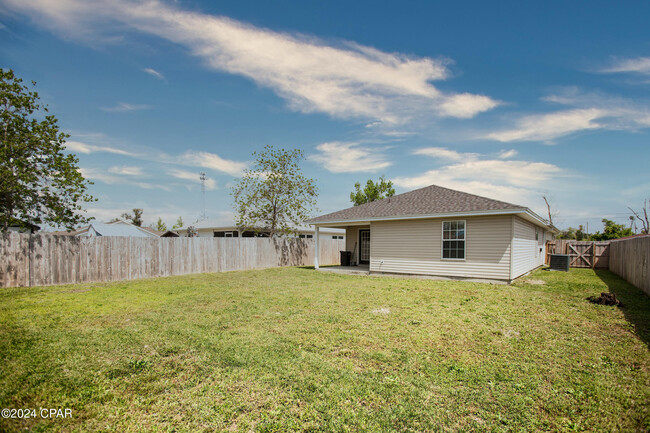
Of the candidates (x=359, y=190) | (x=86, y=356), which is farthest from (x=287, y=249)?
(x=359, y=190)

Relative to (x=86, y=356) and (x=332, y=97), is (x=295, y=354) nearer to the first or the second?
(x=86, y=356)

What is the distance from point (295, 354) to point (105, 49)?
12.8m

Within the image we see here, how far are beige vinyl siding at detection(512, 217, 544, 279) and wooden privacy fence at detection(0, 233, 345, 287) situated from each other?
12.7m

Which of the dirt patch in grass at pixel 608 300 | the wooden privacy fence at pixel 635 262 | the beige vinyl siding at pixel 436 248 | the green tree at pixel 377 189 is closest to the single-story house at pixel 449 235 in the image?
the beige vinyl siding at pixel 436 248

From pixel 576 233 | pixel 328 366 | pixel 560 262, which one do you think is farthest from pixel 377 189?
pixel 576 233

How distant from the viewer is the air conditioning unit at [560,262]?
55.2 feet

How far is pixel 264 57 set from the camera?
12.1m

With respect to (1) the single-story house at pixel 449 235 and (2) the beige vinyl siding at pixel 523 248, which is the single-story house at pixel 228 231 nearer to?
(1) the single-story house at pixel 449 235

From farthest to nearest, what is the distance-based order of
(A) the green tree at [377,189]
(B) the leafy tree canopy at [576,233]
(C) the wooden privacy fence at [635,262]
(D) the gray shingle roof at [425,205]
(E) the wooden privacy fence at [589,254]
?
(B) the leafy tree canopy at [576,233] → (A) the green tree at [377,189] → (E) the wooden privacy fence at [589,254] → (D) the gray shingle roof at [425,205] → (C) the wooden privacy fence at [635,262]

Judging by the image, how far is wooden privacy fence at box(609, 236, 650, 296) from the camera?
937 cm

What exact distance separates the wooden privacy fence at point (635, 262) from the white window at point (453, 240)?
516 cm
